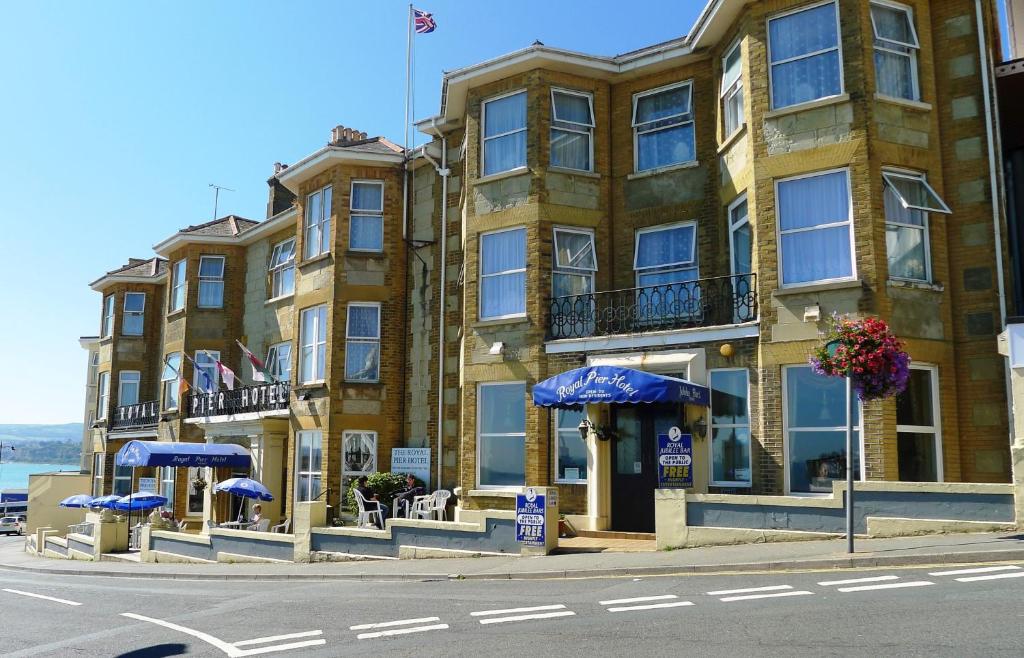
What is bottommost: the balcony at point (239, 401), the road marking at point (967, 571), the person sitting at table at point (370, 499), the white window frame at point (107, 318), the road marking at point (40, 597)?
the road marking at point (40, 597)

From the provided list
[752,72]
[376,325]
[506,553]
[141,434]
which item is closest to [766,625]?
[506,553]

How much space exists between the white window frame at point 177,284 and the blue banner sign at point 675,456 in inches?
850

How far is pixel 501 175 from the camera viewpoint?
1955 centimetres

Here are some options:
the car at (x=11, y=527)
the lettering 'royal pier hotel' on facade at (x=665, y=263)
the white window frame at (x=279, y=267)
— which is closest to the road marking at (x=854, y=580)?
the lettering 'royal pier hotel' on facade at (x=665, y=263)

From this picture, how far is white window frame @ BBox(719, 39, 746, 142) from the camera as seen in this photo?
17.1 m

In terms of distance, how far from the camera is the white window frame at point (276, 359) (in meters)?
28.1

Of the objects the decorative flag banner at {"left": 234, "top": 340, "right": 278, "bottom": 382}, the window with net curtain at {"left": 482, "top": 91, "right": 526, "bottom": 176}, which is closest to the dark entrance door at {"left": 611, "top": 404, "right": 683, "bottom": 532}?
the window with net curtain at {"left": 482, "top": 91, "right": 526, "bottom": 176}

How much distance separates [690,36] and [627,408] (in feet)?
24.9

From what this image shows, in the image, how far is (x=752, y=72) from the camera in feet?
53.9

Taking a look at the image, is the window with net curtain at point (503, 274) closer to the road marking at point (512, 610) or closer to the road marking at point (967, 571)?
the road marking at point (512, 610)

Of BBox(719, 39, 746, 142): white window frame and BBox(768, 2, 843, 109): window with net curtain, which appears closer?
BBox(768, 2, 843, 109): window with net curtain

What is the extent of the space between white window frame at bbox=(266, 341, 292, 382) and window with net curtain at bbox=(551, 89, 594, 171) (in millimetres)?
12310

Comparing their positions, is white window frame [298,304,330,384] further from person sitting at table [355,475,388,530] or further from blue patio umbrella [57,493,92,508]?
blue patio umbrella [57,493,92,508]

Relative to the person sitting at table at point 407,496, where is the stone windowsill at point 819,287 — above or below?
above
